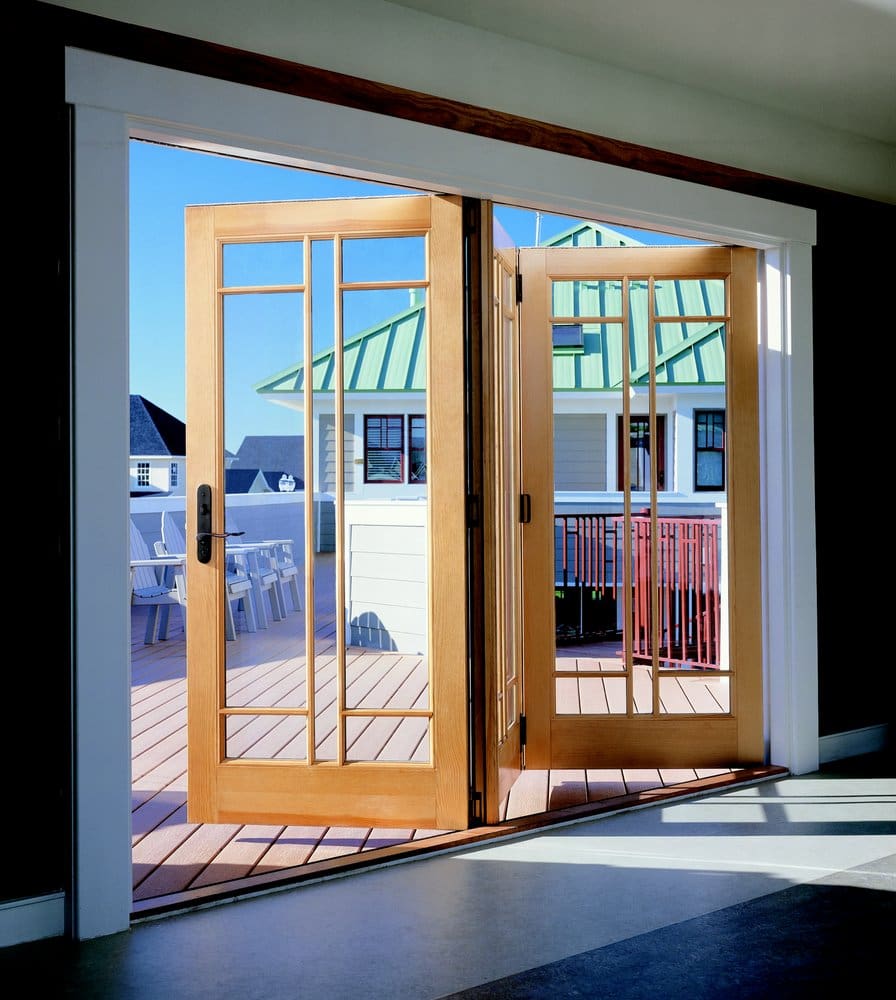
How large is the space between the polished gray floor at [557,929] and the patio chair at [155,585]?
4.10 meters

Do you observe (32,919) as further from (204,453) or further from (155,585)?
(155,585)

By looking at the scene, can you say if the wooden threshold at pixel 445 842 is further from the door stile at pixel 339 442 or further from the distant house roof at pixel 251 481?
the distant house roof at pixel 251 481

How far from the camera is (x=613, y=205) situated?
3.23 m

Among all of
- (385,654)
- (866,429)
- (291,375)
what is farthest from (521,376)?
(866,429)

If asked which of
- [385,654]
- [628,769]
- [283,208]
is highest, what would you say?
[283,208]

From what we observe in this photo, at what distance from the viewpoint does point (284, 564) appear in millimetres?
2971

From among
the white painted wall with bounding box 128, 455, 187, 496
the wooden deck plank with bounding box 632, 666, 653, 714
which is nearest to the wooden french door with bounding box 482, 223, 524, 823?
the wooden deck plank with bounding box 632, 666, 653, 714

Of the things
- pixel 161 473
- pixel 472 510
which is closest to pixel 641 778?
pixel 472 510

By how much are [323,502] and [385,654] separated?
57 centimetres

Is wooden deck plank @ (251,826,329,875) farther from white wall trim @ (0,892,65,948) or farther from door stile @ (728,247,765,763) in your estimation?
door stile @ (728,247,765,763)

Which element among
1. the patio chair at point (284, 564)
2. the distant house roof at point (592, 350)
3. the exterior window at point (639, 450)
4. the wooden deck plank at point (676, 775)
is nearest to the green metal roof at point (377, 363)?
the distant house roof at point (592, 350)

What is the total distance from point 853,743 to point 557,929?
2164 mm

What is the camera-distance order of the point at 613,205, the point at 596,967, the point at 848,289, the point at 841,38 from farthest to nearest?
1. the point at 848,289
2. the point at 613,205
3. the point at 841,38
4. the point at 596,967

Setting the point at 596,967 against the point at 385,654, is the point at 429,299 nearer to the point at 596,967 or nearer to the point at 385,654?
the point at 385,654
